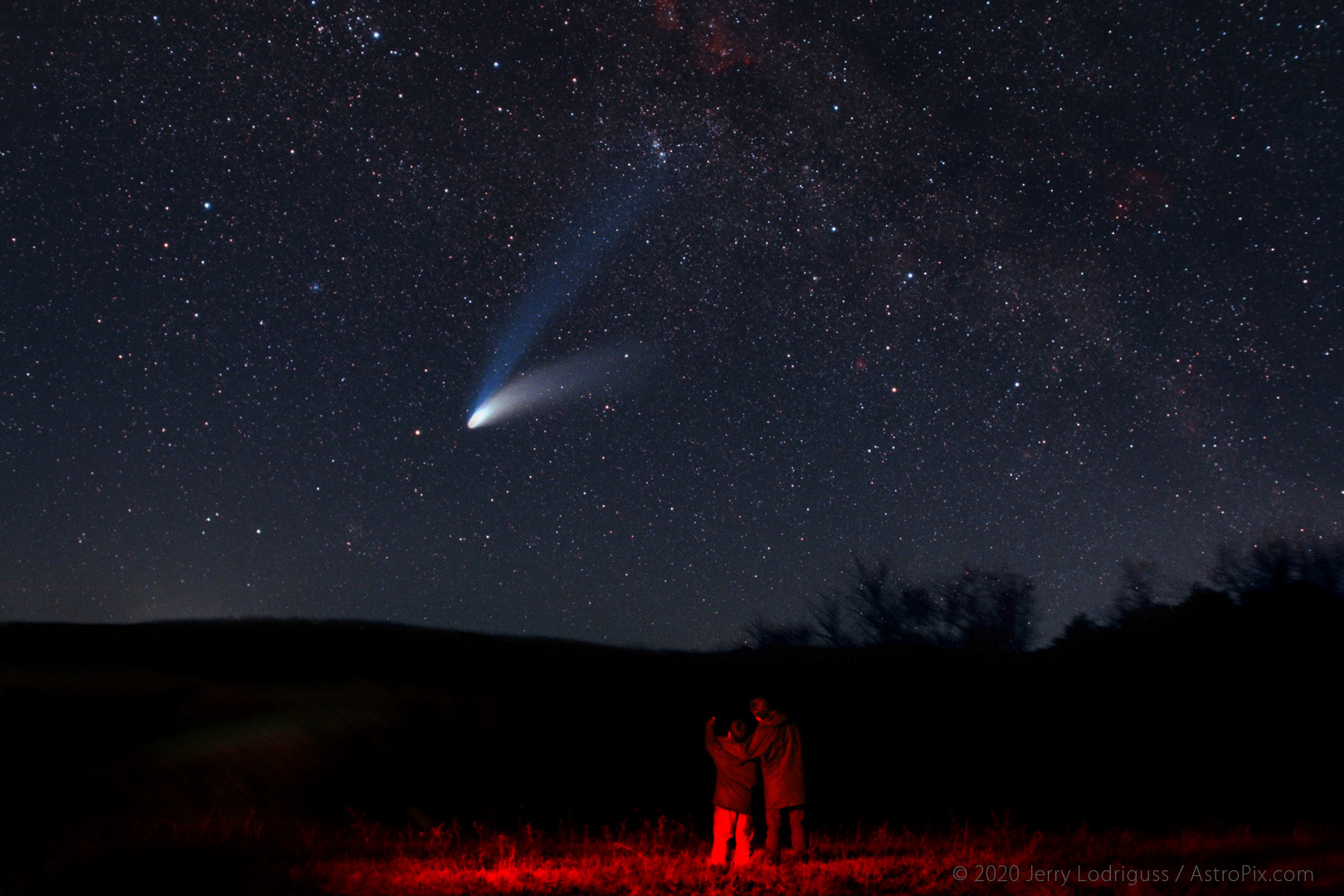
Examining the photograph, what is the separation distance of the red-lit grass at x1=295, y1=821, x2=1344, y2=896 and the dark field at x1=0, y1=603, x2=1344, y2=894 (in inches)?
2.1

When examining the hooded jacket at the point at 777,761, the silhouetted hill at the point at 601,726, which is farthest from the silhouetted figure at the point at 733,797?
the silhouetted hill at the point at 601,726

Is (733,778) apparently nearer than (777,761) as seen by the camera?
Yes

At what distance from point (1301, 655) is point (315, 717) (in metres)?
28.7

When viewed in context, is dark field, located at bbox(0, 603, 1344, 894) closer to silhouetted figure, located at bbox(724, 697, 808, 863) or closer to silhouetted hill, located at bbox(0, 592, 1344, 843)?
silhouetted hill, located at bbox(0, 592, 1344, 843)

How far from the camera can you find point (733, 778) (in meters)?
7.50

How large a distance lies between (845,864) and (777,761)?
1057mm

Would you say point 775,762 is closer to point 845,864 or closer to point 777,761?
point 777,761

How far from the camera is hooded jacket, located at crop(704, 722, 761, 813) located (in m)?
7.47

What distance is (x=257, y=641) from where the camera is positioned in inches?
741

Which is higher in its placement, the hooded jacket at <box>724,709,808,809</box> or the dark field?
the hooded jacket at <box>724,709,808,809</box>

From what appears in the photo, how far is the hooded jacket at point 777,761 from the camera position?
7590 millimetres

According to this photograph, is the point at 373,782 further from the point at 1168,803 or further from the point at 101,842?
the point at 1168,803

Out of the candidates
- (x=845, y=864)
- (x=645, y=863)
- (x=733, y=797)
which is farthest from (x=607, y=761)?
(x=845, y=864)

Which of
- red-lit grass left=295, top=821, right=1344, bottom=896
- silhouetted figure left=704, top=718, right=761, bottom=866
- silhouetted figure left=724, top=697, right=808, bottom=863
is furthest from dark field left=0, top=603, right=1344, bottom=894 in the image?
silhouetted figure left=724, top=697, right=808, bottom=863
